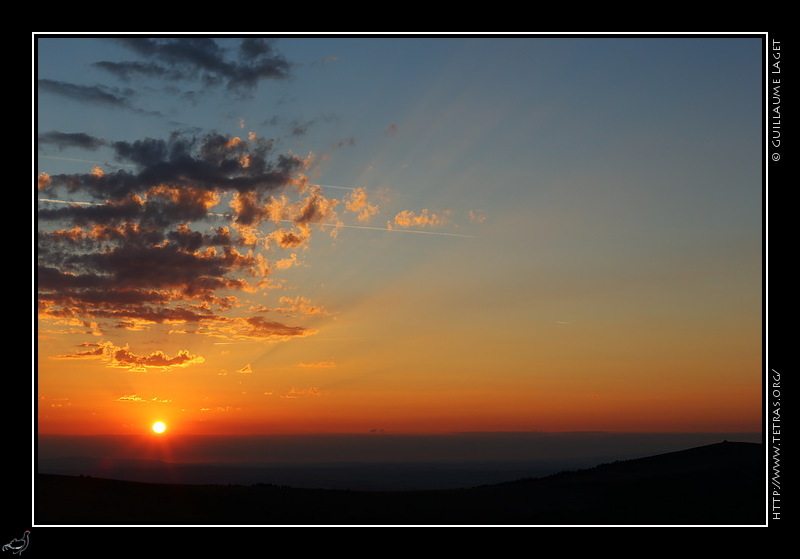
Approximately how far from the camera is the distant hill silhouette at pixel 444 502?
32500mm

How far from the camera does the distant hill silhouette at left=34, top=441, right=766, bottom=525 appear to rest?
107 feet

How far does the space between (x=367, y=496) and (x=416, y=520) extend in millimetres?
4804

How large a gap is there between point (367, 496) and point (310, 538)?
50.1ft

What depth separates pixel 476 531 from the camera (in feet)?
72.8

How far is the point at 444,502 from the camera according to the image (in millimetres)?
35625
